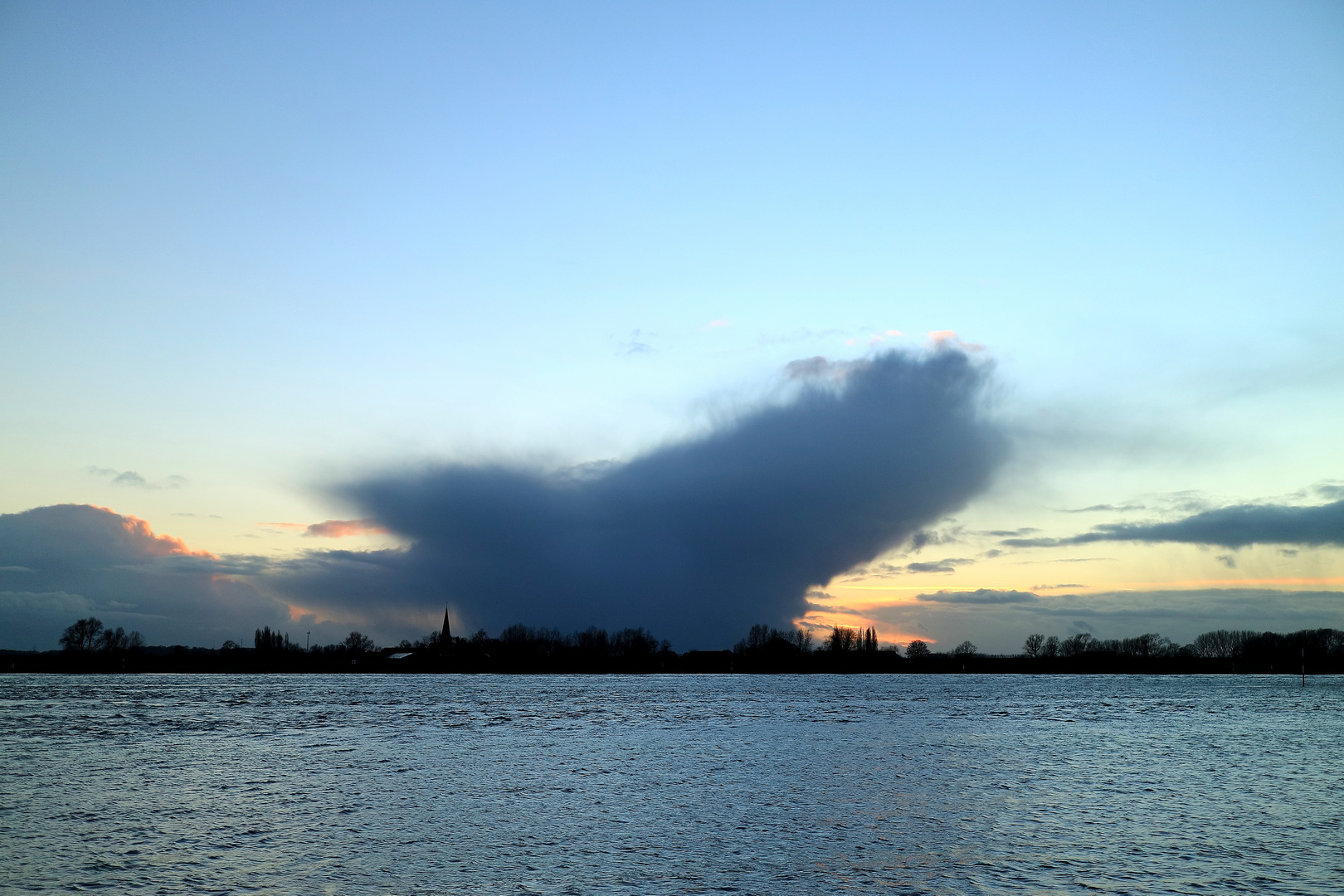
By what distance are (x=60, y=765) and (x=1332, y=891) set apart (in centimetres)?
4485

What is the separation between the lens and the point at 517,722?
66688 millimetres

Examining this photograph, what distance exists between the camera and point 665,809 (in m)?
A: 27.8

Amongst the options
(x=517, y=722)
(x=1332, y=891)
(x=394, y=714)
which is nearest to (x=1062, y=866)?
(x=1332, y=891)

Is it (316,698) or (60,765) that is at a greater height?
(60,765)

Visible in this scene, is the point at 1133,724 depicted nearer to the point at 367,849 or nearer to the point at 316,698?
the point at 367,849

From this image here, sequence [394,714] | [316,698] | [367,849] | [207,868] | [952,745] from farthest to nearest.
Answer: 1. [316,698]
2. [394,714]
3. [952,745]
4. [367,849]
5. [207,868]

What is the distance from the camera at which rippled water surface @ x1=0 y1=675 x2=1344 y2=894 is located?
19219 millimetres

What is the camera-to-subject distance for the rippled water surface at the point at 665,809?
19.2 meters

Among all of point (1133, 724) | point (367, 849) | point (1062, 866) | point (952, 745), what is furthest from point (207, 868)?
point (1133, 724)

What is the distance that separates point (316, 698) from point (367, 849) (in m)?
95.5

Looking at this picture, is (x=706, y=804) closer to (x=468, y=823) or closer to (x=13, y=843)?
(x=468, y=823)

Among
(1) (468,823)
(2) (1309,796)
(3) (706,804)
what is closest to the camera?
(1) (468,823)

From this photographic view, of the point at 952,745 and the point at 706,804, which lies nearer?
the point at 706,804

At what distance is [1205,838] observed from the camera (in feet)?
77.0
